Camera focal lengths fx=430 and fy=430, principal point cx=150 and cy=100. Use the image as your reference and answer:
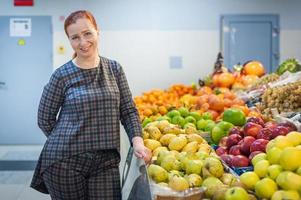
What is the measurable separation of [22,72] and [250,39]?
137 inches

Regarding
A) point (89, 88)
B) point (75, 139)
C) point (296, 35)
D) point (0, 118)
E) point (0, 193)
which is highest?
point (296, 35)

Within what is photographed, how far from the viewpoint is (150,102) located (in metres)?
4.22

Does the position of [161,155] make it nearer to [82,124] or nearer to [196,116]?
[82,124]

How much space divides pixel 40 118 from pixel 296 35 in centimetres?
543

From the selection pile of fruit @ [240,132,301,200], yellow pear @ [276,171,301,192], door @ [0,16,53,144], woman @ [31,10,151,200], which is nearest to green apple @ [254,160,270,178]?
pile of fruit @ [240,132,301,200]

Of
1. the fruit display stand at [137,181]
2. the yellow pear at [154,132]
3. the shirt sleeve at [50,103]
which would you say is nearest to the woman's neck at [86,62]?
the shirt sleeve at [50,103]

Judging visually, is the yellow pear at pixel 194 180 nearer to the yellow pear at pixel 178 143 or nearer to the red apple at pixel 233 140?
the yellow pear at pixel 178 143

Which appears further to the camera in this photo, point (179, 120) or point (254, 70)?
point (254, 70)

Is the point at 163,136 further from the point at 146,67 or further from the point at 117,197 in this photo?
the point at 146,67

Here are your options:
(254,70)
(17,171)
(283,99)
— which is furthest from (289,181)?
(17,171)

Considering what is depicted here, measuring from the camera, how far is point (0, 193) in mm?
4102

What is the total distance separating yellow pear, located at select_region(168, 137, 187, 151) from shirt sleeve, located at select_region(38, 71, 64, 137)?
59 cm

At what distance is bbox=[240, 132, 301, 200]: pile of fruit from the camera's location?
1362mm

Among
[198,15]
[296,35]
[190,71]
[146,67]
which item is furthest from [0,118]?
[296,35]
